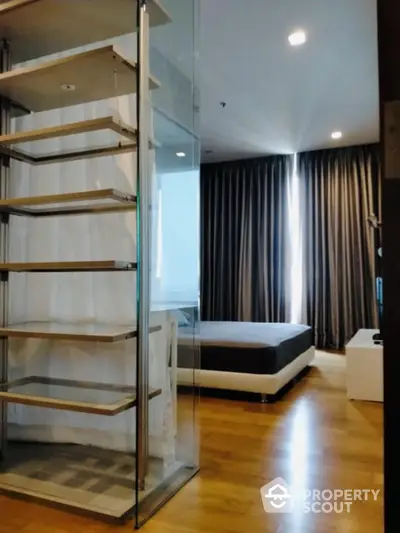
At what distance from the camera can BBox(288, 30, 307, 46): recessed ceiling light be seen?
130 inches

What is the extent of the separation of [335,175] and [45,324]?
196 inches

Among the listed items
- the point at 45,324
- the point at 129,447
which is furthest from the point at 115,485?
the point at 45,324

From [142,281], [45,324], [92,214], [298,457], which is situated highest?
[92,214]

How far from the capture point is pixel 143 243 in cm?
185

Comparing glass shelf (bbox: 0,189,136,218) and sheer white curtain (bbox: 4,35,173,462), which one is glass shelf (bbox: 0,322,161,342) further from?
glass shelf (bbox: 0,189,136,218)

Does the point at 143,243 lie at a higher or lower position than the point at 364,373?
higher

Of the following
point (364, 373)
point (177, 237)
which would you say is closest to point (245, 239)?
point (364, 373)

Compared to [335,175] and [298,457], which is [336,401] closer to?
[298,457]

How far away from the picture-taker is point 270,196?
6.51 metres

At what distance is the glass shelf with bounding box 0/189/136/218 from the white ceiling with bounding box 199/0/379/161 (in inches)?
44.4

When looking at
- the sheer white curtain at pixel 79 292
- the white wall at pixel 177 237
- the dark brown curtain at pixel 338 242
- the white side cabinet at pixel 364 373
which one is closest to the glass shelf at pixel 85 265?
the white wall at pixel 177 237

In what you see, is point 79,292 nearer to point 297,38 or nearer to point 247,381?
point 247,381

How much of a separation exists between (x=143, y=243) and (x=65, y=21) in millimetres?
1104

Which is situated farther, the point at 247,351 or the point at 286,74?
the point at 286,74
